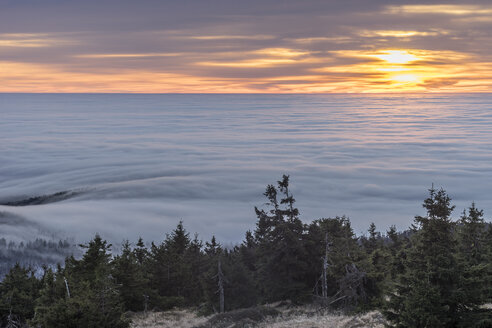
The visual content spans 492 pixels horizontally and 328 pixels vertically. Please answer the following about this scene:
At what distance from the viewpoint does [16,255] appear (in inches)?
4815

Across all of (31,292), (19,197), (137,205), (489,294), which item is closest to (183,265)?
(31,292)

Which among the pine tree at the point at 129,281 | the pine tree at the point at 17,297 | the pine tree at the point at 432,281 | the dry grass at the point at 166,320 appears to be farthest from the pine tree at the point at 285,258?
the pine tree at the point at 432,281

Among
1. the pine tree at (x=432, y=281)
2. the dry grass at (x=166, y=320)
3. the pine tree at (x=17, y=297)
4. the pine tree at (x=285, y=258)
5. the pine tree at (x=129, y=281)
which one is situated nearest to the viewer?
the pine tree at (x=432, y=281)

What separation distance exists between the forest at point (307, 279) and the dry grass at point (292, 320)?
1.14 metres

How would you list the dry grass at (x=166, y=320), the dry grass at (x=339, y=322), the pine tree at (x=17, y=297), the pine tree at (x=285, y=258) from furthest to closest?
the pine tree at (x=285, y=258) → the dry grass at (x=166, y=320) → the pine tree at (x=17, y=297) → the dry grass at (x=339, y=322)

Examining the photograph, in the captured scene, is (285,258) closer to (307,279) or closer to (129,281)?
→ (307,279)

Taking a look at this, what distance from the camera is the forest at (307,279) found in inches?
595

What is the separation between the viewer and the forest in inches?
595

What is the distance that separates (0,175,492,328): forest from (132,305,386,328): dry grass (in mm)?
1139

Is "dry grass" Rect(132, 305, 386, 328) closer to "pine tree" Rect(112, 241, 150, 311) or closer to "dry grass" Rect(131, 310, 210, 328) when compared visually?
"dry grass" Rect(131, 310, 210, 328)

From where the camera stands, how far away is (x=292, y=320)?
81.2 ft

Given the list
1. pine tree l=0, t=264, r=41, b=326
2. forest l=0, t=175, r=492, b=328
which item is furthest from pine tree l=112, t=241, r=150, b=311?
pine tree l=0, t=264, r=41, b=326

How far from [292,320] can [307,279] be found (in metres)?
→ 9.31

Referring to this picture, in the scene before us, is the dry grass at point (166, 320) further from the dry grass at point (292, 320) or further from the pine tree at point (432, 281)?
the pine tree at point (432, 281)
